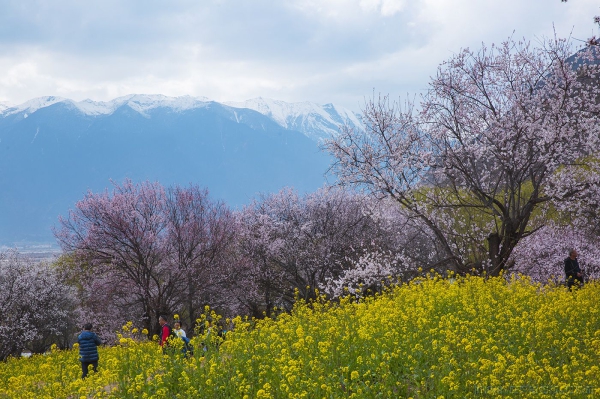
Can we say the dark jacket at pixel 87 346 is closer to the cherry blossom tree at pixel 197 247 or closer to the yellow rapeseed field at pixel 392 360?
the yellow rapeseed field at pixel 392 360

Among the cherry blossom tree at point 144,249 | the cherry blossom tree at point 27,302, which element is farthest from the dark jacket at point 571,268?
the cherry blossom tree at point 27,302

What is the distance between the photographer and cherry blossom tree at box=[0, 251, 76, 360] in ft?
104

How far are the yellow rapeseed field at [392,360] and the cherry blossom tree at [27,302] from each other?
23556mm

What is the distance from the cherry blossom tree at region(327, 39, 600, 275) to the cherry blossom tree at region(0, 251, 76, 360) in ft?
73.8

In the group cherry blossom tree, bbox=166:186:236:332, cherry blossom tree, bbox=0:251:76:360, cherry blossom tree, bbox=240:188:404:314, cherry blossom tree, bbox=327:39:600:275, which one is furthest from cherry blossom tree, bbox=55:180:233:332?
cherry blossom tree, bbox=327:39:600:275

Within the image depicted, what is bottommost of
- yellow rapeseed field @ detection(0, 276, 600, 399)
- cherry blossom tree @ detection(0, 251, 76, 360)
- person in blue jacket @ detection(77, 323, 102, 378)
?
yellow rapeseed field @ detection(0, 276, 600, 399)

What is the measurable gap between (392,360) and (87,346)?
914 centimetres

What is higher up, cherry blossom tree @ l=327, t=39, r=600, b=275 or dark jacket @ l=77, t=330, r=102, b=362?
cherry blossom tree @ l=327, t=39, r=600, b=275

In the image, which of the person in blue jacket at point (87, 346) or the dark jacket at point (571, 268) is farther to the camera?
the dark jacket at point (571, 268)

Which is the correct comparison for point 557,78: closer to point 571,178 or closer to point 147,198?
Answer: point 571,178

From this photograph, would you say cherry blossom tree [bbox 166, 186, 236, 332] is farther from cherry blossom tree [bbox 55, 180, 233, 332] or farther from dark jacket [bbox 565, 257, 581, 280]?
dark jacket [bbox 565, 257, 581, 280]

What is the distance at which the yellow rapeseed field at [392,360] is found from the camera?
7305 mm

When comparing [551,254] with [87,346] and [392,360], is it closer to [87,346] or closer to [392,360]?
[392,360]

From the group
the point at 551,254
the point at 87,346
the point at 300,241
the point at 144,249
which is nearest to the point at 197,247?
the point at 144,249
